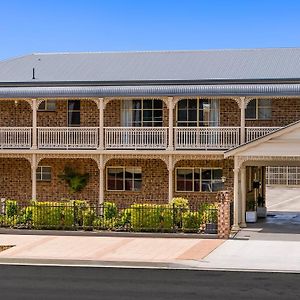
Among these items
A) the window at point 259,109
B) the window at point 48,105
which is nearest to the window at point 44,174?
the window at point 48,105

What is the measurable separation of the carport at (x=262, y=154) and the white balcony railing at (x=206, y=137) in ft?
5.16

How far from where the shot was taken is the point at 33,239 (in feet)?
90.3

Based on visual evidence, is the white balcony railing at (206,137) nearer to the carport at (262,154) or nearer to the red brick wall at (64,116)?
the carport at (262,154)

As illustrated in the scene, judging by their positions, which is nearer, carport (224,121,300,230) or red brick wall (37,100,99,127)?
carport (224,121,300,230)

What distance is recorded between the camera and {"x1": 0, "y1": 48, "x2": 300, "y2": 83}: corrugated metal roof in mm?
34094

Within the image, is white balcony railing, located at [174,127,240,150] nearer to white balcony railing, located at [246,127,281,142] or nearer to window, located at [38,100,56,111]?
white balcony railing, located at [246,127,281,142]

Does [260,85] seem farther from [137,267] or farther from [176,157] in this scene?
[137,267]

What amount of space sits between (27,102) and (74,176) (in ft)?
14.2

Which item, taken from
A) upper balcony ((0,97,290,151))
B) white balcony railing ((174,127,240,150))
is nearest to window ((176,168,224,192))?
upper balcony ((0,97,290,151))

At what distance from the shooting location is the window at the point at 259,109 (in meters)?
33.9

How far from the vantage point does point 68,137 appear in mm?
33875

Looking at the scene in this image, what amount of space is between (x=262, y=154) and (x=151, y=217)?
511cm

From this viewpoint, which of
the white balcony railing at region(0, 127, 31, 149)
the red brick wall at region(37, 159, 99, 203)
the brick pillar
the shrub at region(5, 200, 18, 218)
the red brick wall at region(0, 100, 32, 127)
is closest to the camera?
the brick pillar

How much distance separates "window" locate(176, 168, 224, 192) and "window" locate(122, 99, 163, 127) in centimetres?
265
